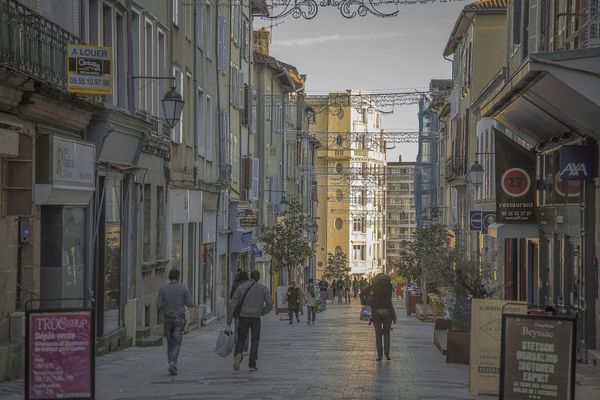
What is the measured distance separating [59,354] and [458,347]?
9942 millimetres

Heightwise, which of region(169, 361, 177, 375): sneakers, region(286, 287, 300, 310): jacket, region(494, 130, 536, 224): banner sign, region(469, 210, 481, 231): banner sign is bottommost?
region(286, 287, 300, 310): jacket

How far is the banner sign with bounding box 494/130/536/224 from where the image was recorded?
24.5 m

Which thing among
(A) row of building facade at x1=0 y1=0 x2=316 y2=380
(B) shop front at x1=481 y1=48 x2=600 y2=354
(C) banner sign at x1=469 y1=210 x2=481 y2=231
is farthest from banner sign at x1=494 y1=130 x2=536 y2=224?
(C) banner sign at x1=469 y1=210 x2=481 y2=231

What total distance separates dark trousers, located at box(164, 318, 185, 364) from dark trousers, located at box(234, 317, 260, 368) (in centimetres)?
89

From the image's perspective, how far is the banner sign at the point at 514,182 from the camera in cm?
2455

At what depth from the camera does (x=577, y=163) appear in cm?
1975

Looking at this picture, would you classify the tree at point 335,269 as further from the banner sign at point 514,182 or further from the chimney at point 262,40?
the banner sign at point 514,182

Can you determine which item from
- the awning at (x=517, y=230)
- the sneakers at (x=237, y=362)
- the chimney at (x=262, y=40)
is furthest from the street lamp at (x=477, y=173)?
the chimney at (x=262, y=40)

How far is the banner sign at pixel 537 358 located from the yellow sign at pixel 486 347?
1845 millimetres

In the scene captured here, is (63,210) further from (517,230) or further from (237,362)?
(517,230)

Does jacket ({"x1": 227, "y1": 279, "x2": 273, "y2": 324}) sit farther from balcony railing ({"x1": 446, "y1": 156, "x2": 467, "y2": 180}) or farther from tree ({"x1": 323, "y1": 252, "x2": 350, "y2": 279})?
tree ({"x1": 323, "y1": 252, "x2": 350, "y2": 279})

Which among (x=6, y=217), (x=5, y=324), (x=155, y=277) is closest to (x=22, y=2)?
(x=6, y=217)

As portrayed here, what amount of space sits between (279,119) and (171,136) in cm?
3587

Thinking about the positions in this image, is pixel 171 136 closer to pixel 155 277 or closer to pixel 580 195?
pixel 155 277
